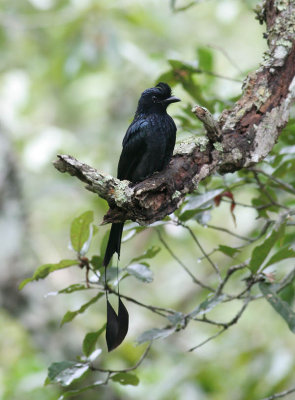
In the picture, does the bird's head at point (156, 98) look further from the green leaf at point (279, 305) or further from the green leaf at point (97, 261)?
the green leaf at point (279, 305)

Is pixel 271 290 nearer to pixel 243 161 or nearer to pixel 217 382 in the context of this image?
pixel 243 161

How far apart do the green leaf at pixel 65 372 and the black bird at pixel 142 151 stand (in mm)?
193

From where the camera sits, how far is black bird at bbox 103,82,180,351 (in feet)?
8.04

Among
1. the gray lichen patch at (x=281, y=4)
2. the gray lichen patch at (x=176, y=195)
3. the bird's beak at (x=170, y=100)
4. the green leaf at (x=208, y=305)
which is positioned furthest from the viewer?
the bird's beak at (x=170, y=100)

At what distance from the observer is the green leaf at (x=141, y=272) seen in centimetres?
262

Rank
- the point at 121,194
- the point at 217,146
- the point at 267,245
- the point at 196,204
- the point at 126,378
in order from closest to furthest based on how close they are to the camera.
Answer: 1. the point at 121,194
2. the point at 217,146
3. the point at 267,245
4. the point at 126,378
5. the point at 196,204

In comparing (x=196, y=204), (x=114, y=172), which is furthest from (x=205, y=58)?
(x=114, y=172)

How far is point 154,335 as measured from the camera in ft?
8.63

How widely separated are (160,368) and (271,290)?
255 centimetres

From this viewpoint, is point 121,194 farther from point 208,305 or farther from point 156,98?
point 156,98

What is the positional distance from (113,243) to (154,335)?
1.44 feet

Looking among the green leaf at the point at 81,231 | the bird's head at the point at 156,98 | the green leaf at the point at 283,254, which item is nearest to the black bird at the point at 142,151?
the bird's head at the point at 156,98

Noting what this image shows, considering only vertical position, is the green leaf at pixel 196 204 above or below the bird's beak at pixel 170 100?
below

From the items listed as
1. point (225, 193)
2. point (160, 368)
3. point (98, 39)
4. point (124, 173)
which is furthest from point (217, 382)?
point (98, 39)
